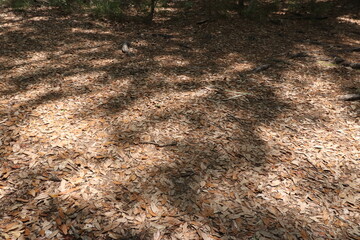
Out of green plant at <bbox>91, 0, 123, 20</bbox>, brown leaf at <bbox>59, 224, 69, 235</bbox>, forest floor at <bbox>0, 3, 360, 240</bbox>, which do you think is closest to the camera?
brown leaf at <bbox>59, 224, 69, 235</bbox>

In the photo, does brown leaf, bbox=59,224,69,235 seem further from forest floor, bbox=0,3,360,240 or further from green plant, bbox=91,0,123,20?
green plant, bbox=91,0,123,20

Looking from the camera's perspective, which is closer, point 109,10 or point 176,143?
point 176,143

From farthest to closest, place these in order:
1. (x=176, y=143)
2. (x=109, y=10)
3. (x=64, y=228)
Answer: (x=109, y=10) → (x=176, y=143) → (x=64, y=228)

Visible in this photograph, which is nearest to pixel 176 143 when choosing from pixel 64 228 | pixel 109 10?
pixel 64 228

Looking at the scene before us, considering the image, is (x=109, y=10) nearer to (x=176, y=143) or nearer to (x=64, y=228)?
(x=176, y=143)

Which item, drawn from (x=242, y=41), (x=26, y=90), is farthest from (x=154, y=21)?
(x=26, y=90)

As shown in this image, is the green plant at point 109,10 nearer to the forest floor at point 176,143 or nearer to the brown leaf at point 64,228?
the forest floor at point 176,143

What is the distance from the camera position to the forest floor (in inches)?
116

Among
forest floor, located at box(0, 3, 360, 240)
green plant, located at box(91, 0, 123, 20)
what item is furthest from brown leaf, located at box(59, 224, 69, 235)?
green plant, located at box(91, 0, 123, 20)

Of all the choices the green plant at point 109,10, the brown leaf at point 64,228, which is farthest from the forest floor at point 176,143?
the green plant at point 109,10

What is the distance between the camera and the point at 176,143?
A: 413cm

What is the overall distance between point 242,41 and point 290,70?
107 inches

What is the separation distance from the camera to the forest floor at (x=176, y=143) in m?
2.94

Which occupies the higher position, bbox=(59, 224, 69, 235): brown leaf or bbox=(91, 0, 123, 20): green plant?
bbox=(91, 0, 123, 20): green plant
